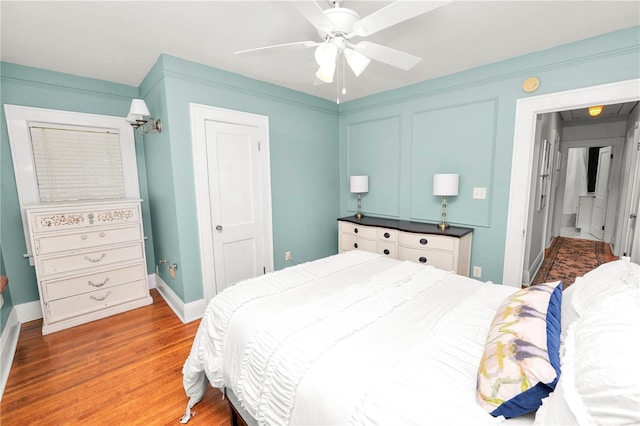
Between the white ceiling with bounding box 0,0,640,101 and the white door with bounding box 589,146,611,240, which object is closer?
the white ceiling with bounding box 0,0,640,101

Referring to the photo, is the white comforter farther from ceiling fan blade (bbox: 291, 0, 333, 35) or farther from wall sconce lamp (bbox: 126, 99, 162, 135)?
wall sconce lamp (bbox: 126, 99, 162, 135)

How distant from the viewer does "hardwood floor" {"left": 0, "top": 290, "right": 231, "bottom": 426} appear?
164 centimetres

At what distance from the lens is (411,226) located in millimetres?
3105

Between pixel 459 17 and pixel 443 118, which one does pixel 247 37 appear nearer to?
pixel 459 17

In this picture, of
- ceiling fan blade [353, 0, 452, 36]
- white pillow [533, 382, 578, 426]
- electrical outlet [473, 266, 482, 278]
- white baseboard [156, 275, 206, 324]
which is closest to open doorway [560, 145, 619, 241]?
electrical outlet [473, 266, 482, 278]

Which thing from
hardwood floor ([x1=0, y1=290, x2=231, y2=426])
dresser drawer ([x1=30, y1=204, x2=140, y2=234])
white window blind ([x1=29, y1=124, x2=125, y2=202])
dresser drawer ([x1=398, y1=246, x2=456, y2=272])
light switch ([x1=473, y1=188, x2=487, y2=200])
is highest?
white window blind ([x1=29, y1=124, x2=125, y2=202])

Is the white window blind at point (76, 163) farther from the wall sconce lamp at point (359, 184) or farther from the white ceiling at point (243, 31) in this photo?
the wall sconce lamp at point (359, 184)

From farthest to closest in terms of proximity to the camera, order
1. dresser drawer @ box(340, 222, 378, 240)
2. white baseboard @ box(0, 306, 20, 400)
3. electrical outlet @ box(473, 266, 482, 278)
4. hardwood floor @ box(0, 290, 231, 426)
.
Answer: dresser drawer @ box(340, 222, 378, 240), electrical outlet @ box(473, 266, 482, 278), white baseboard @ box(0, 306, 20, 400), hardwood floor @ box(0, 290, 231, 426)

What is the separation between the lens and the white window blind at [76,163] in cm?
272

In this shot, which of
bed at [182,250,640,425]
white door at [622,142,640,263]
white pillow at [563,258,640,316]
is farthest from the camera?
white door at [622,142,640,263]

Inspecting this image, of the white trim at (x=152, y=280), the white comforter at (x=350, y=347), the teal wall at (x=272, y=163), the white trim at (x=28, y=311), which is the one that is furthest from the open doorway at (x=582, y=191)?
the white trim at (x=28, y=311)

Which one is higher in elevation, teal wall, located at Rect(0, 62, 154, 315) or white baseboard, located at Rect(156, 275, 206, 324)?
teal wall, located at Rect(0, 62, 154, 315)

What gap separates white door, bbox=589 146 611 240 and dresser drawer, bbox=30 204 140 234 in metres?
7.74

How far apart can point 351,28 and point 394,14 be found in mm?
326
